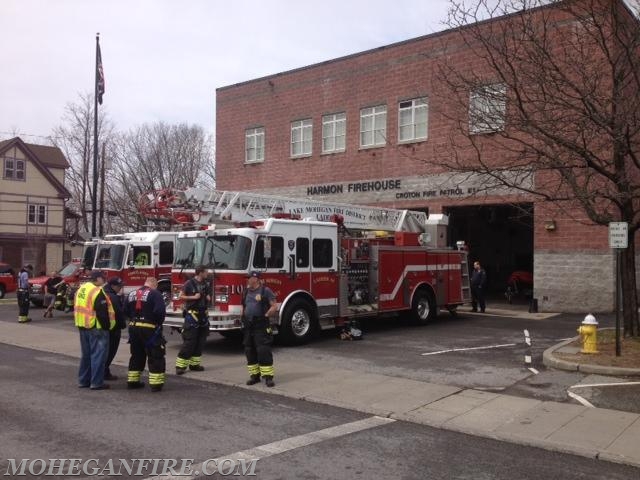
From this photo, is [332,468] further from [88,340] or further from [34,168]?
[34,168]

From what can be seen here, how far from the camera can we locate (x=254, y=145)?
29594mm

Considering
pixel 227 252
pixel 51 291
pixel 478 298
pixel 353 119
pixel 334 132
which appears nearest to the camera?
pixel 227 252

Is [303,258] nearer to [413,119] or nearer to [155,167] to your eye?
[413,119]

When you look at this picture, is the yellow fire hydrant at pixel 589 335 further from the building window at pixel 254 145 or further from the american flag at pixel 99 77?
the american flag at pixel 99 77

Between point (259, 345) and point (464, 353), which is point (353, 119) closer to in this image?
point (464, 353)

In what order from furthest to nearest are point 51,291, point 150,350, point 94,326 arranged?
1. point 51,291
2. point 94,326
3. point 150,350

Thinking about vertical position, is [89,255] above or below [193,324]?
above

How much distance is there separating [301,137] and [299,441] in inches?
883

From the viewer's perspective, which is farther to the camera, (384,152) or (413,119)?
→ (384,152)

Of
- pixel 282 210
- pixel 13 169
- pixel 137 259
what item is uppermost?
pixel 13 169

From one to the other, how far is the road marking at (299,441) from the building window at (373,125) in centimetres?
1874

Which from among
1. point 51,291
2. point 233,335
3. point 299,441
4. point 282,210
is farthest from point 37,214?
point 299,441

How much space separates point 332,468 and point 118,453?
2.01 metres

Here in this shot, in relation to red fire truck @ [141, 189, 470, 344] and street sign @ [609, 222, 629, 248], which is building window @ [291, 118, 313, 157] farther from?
street sign @ [609, 222, 629, 248]
